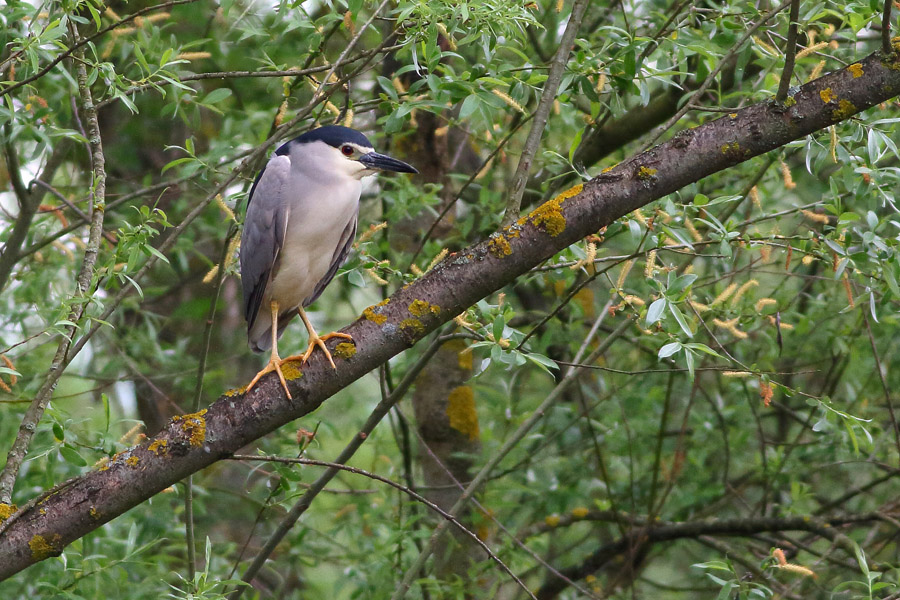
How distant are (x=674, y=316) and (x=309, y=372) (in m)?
1.05

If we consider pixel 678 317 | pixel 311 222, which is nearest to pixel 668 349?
pixel 678 317

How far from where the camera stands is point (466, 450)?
4.82 metres

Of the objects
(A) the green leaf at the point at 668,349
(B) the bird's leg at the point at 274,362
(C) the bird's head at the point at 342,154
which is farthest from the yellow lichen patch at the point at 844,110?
(C) the bird's head at the point at 342,154

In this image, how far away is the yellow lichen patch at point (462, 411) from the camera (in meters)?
4.79

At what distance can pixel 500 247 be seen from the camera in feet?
8.16

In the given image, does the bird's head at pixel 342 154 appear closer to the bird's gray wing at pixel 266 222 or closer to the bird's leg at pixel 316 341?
the bird's gray wing at pixel 266 222

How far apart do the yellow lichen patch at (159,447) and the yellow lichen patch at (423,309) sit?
79cm

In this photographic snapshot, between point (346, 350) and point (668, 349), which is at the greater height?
point (346, 350)

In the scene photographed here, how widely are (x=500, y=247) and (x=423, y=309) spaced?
0.27 metres

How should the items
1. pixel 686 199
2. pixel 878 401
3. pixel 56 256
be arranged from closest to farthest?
pixel 686 199
pixel 56 256
pixel 878 401

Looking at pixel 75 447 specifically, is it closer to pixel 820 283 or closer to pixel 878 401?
pixel 820 283

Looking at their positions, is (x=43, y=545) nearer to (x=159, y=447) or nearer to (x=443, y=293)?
(x=159, y=447)

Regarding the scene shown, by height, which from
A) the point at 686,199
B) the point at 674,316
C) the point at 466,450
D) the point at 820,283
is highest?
the point at 674,316

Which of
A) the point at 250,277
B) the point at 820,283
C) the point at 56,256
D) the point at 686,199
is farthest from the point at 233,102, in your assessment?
the point at 820,283
